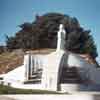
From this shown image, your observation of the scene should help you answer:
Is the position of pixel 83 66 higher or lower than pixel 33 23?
lower

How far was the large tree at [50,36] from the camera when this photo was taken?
1280 inches

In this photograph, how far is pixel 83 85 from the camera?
17.4 meters

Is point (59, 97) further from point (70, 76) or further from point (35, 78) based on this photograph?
point (35, 78)

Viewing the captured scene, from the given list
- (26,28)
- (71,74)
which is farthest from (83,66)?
(26,28)

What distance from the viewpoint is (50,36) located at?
32.7 m

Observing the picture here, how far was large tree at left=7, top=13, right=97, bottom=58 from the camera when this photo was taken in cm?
3250

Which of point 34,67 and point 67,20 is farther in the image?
point 67,20

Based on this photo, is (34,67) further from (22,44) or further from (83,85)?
(22,44)

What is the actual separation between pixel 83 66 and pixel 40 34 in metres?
14.1

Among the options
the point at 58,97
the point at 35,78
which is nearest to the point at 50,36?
the point at 35,78

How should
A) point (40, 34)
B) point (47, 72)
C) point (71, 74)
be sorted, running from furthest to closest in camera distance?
point (40, 34) < point (71, 74) < point (47, 72)

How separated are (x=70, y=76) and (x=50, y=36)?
14805mm

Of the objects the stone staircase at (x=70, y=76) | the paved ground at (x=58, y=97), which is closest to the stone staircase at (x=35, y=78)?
the stone staircase at (x=70, y=76)

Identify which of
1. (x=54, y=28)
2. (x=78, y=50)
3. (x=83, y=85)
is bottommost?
(x=83, y=85)
